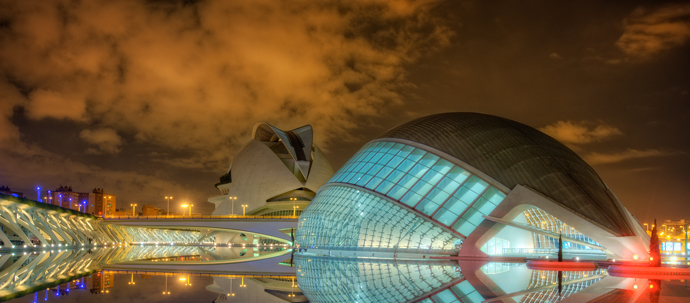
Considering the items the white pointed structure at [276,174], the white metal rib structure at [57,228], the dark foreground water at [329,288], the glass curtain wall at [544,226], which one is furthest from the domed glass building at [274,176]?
the dark foreground water at [329,288]

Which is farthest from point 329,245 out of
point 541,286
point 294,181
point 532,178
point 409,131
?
point 294,181

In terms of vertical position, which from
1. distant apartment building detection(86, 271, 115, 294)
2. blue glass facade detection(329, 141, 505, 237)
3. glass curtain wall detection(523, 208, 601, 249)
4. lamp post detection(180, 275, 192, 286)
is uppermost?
blue glass facade detection(329, 141, 505, 237)

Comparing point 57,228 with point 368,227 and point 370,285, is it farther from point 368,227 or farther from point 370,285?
point 370,285

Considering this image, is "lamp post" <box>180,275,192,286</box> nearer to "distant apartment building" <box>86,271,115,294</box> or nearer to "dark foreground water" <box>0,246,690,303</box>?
"dark foreground water" <box>0,246,690,303</box>

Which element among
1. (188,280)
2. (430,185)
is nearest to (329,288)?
(188,280)

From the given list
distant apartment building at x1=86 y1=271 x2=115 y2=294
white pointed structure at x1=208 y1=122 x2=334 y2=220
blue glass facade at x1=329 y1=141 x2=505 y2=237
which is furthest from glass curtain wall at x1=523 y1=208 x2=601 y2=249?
white pointed structure at x1=208 y1=122 x2=334 y2=220

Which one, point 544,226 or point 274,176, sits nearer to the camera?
point 544,226

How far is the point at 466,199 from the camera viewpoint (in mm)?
29844

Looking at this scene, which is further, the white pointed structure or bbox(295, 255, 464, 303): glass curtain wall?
the white pointed structure

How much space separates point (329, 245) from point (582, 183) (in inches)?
610

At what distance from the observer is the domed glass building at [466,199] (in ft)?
93.7

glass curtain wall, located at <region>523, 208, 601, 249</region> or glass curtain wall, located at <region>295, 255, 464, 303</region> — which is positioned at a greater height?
glass curtain wall, located at <region>523, 208, 601, 249</region>

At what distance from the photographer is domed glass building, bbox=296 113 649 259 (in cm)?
2856

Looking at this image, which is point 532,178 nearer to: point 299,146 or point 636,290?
point 636,290
